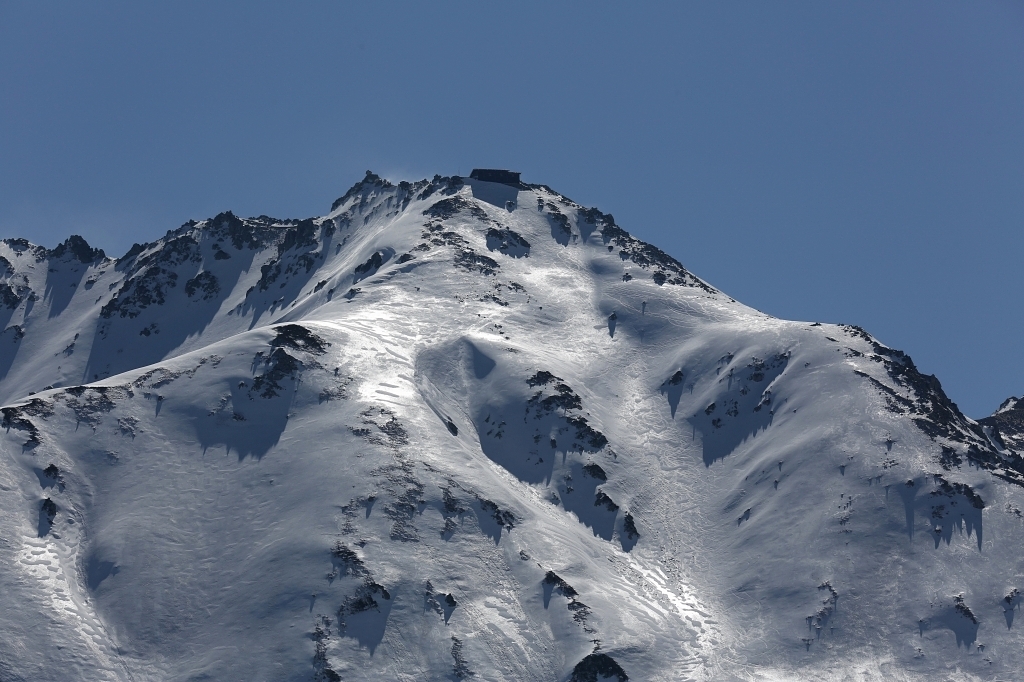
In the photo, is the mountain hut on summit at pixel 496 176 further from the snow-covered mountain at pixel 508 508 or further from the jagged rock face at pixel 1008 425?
the jagged rock face at pixel 1008 425

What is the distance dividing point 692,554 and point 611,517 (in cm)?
756

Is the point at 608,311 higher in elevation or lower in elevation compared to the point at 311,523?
higher

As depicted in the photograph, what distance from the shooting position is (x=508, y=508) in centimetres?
9225

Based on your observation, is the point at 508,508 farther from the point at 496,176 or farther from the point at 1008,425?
the point at 496,176

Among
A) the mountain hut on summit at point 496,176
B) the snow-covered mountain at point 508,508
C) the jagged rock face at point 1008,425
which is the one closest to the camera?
the snow-covered mountain at point 508,508

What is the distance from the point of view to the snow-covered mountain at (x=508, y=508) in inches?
3110

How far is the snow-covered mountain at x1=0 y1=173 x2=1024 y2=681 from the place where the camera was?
79000mm

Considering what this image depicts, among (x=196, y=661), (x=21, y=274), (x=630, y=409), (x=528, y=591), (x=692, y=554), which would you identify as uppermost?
(x=21, y=274)

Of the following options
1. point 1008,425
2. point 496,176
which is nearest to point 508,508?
point 1008,425

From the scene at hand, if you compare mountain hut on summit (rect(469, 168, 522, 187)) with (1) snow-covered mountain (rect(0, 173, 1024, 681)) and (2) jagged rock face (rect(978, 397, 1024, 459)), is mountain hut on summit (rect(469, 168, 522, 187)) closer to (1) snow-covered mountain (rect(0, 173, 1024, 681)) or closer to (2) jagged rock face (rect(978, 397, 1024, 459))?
(1) snow-covered mountain (rect(0, 173, 1024, 681))

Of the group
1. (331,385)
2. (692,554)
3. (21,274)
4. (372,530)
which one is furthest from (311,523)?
(21,274)

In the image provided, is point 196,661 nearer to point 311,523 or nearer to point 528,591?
point 311,523

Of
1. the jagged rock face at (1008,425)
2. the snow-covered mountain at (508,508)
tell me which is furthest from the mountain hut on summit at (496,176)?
the jagged rock face at (1008,425)

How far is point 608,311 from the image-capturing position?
452 ft
